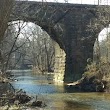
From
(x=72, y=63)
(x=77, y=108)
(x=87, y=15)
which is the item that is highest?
(x=87, y=15)

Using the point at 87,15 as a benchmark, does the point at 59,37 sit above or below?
below

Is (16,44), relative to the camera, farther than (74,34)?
No

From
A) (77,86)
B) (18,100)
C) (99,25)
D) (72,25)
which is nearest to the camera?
(18,100)

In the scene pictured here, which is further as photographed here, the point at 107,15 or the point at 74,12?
→ the point at 74,12

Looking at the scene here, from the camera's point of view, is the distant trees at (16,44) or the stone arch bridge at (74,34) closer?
the distant trees at (16,44)

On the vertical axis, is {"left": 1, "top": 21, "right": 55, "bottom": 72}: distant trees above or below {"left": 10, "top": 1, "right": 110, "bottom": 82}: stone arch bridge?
below

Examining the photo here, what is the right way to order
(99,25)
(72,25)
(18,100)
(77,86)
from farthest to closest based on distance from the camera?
(72,25) < (99,25) < (77,86) < (18,100)

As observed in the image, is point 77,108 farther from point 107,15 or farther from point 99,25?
point 99,25

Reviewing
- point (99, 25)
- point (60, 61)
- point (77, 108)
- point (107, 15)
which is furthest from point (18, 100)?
point (60, 61)

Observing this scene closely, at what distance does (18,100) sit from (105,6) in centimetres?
1510

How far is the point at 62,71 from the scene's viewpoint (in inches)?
1371

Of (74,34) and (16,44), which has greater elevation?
(74,34)

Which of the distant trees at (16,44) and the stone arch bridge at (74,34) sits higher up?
A: the stone arch bridge at (74,34)

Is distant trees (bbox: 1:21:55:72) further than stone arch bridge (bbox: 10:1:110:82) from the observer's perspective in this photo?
No
